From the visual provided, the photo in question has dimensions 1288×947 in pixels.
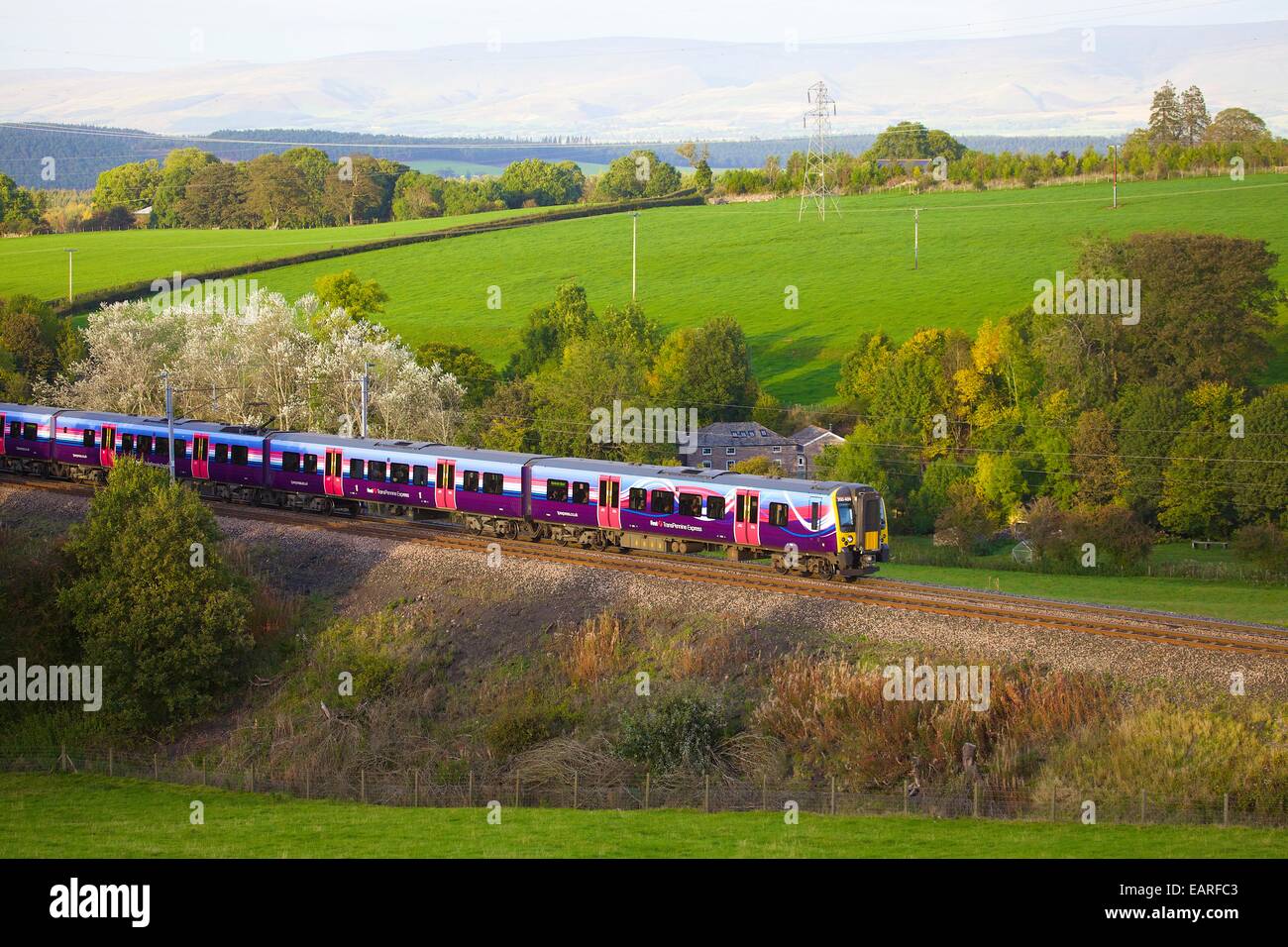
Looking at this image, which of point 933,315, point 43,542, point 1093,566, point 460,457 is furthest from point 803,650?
point 933,315

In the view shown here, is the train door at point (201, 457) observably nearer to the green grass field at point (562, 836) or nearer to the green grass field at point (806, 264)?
the green grass field at point (562, 836)

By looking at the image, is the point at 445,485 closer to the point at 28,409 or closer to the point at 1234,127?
the point at 28,409

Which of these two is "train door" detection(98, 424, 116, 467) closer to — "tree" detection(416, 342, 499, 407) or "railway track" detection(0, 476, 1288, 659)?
"railway track" detection(0, 476, 1288, 659)

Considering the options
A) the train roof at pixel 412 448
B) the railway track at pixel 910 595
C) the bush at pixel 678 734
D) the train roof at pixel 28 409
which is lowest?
the bush at pixel 678 734

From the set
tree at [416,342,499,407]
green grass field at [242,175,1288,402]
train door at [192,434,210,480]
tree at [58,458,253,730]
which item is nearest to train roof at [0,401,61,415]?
train door at [192,434,210,480]

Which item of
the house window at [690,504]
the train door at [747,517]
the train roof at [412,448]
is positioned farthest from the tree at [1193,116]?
the train door at [747,517]

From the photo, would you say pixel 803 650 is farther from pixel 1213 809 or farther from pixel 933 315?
pixel 933 315
